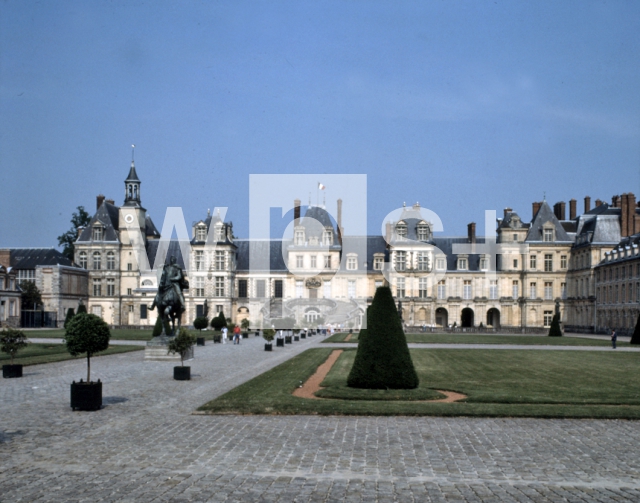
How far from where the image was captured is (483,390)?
1772cm

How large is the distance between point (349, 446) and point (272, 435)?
1.49 meters

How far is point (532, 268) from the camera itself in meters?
72.7

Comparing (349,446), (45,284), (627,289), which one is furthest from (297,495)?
(45,284)

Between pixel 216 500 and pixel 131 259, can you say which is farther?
pixel 131 259

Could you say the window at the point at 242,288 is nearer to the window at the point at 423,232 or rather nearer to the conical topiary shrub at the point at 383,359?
the window at the point at 423,232

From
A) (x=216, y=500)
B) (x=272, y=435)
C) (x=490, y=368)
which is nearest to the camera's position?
(x=216, y=500)

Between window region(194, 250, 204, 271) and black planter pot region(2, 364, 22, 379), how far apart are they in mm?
52404

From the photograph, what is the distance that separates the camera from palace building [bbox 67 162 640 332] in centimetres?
7194

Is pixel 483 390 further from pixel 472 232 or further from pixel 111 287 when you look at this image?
pixel 111 287

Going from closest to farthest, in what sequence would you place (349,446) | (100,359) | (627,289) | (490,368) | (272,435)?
(349,446)
(272,435)
(490,368)
(100,359)
(627,289)

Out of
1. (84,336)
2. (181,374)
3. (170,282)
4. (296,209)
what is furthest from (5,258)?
(84,336)

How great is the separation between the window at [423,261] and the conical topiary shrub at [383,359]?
54904 millimetres

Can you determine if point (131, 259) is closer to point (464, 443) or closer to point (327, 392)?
point (327, 392)

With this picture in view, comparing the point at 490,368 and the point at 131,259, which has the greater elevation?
the point at 131,259
